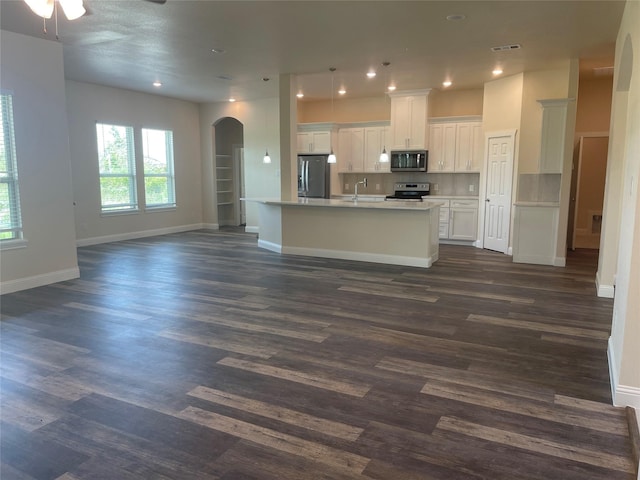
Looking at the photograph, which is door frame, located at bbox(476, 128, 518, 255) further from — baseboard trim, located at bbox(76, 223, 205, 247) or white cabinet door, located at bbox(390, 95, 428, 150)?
baseboard trim, located at bbox(76, 223, 205, 247)

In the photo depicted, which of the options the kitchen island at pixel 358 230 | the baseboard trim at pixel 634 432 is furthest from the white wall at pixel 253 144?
the baseboard trim at pixel 634 432

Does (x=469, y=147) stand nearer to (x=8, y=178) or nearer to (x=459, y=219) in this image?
(x=459, y=219)

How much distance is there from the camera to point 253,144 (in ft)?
34.2

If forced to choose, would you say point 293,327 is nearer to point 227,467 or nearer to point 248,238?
point 227,467

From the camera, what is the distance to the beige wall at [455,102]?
8.92 meters

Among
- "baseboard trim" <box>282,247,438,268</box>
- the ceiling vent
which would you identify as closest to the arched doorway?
"baseboard trim" <box>282,247,438,268</box>

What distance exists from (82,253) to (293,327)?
17.9ft

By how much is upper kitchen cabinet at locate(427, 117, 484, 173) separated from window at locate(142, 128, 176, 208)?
5.90 meters

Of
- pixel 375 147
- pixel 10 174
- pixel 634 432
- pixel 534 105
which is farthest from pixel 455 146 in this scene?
pixel 10 174

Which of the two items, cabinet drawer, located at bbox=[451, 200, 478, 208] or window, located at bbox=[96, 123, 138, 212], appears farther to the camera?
window, located at bbox=[96, 123, 138, 212]

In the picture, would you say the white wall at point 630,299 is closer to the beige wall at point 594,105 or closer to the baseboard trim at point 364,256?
the baseboard trim at point 364,256

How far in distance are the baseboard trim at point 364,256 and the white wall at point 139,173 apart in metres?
3.90

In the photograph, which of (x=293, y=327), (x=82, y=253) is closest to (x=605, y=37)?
(x=293, y=327)

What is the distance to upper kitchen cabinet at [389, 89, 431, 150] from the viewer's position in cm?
890
